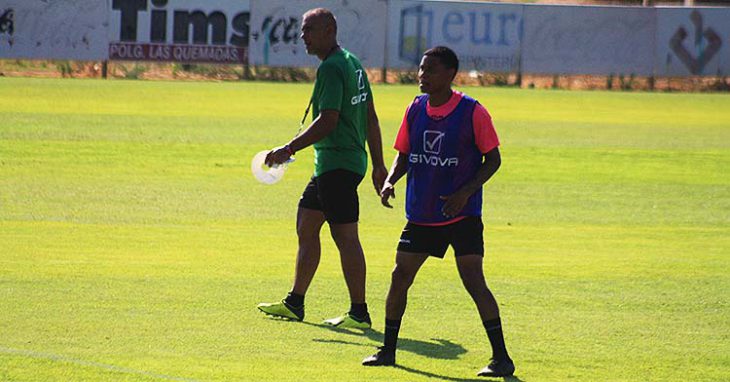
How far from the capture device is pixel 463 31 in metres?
43.1

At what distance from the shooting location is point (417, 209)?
8609 millimetres

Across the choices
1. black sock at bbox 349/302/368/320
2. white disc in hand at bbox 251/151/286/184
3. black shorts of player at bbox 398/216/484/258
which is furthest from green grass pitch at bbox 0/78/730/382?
white disc in hand at bbox 251/151/286/184

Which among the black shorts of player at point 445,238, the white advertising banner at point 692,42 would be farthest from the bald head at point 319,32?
the white advertising banner at point 692,42

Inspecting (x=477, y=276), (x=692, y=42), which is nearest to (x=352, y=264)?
(x=477, y=276)

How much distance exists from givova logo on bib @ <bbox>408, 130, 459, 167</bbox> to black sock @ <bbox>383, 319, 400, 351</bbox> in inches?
37.7

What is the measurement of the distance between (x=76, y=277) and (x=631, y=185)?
33.4 ft

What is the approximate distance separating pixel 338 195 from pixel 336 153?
0.92ft

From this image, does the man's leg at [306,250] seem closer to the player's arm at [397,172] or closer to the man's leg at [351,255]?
the man's leg at [351,255]

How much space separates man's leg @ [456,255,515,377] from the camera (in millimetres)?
8438

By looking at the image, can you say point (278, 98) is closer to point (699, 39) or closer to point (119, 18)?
point (119, 18)

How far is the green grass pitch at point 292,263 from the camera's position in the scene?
8875 millimetres

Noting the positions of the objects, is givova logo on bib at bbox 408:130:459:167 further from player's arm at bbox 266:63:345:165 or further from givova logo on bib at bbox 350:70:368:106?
givova logo on bib at bbox 350:70:368:106

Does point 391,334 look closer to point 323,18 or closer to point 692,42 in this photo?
point 323,18

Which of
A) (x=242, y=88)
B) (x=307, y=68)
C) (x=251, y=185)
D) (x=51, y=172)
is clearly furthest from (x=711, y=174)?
(x=307, y=68)
